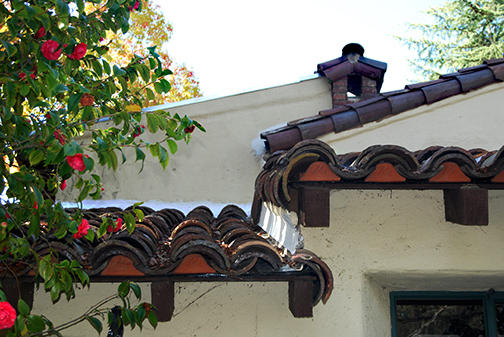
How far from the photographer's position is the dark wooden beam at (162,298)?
8.58 ft

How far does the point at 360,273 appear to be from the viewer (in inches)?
118

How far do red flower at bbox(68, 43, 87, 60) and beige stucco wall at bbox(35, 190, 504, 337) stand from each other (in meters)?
1.62

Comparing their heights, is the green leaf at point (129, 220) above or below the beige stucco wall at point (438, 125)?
below

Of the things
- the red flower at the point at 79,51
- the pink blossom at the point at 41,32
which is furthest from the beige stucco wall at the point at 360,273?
the pink blossom at the point at 41,32

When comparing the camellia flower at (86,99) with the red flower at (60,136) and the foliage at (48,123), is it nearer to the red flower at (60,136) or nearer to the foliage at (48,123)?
the foliage at (48,123)

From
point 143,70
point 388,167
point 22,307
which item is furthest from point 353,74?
point 22,307

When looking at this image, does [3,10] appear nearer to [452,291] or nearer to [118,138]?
[118,138]

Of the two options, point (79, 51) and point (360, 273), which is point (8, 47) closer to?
point (79, 51)

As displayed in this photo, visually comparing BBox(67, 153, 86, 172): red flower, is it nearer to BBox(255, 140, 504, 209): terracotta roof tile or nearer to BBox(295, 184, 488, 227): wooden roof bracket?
BBox(255, 140, 504, 209): terracotta roof tile

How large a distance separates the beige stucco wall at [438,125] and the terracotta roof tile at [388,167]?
1.87 meters

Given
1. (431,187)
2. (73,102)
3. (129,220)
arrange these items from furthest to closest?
1. (431,187)
2. (129,220)
3. (73,102)

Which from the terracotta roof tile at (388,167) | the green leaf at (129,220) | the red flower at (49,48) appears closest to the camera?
the red flower at (49,48)

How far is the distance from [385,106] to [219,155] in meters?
1.97

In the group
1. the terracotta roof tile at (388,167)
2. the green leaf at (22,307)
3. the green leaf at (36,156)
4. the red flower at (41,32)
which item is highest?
the red flower at (41,32)
